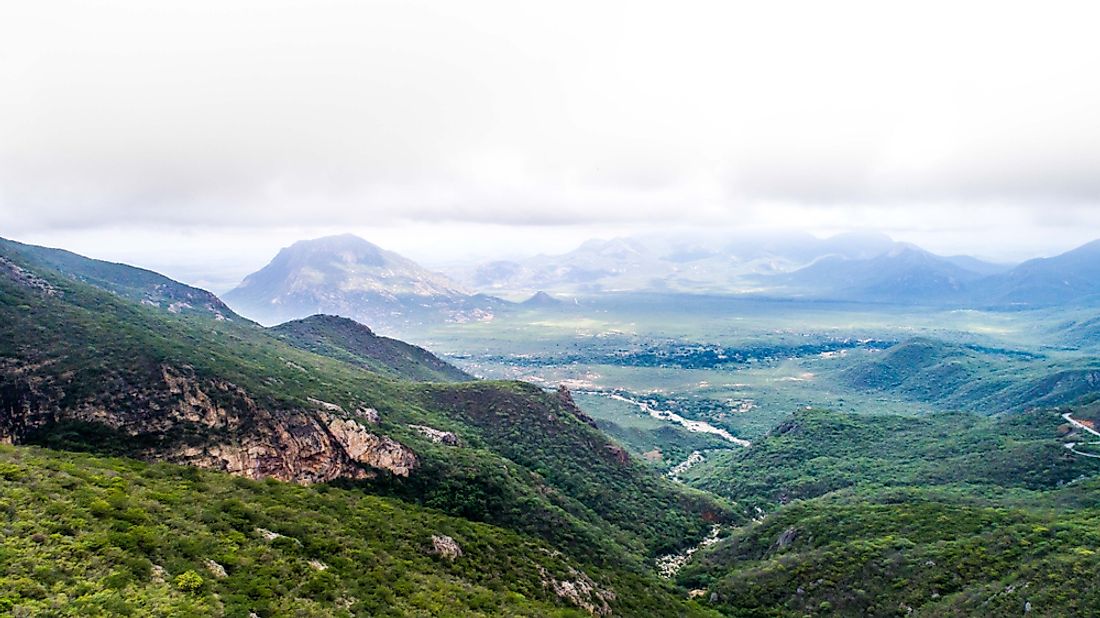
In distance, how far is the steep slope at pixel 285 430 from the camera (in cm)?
5162

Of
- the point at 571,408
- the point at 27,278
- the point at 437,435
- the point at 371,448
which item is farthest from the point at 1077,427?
the point at 27,278

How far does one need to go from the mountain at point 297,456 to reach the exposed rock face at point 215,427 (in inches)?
6.4

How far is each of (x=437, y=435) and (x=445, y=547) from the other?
33373 millimetres

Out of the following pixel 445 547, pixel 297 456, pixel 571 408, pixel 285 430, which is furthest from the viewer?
pixel 571 408

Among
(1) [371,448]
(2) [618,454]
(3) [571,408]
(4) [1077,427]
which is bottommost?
(2) [618,454]

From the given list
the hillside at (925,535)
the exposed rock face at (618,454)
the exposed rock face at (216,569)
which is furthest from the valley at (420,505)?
the exposed rock face at (618,454)

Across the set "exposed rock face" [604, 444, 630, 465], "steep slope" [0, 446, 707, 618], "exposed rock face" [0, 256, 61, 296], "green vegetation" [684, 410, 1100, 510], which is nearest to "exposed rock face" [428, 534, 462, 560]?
"steep slope" [0, 446, 707, 618]

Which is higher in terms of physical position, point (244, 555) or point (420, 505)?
point (244, 555)

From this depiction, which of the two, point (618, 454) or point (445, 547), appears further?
point (618, 454)

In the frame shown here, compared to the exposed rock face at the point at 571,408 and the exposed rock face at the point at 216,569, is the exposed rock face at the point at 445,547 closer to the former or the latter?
the exposed rock face at the point at 216,569

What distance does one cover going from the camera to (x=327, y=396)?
2990 inches

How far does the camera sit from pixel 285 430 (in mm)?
59938

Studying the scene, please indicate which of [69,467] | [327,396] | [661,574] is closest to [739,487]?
[661,574]

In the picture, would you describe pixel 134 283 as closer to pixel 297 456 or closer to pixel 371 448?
pixel 297 456
